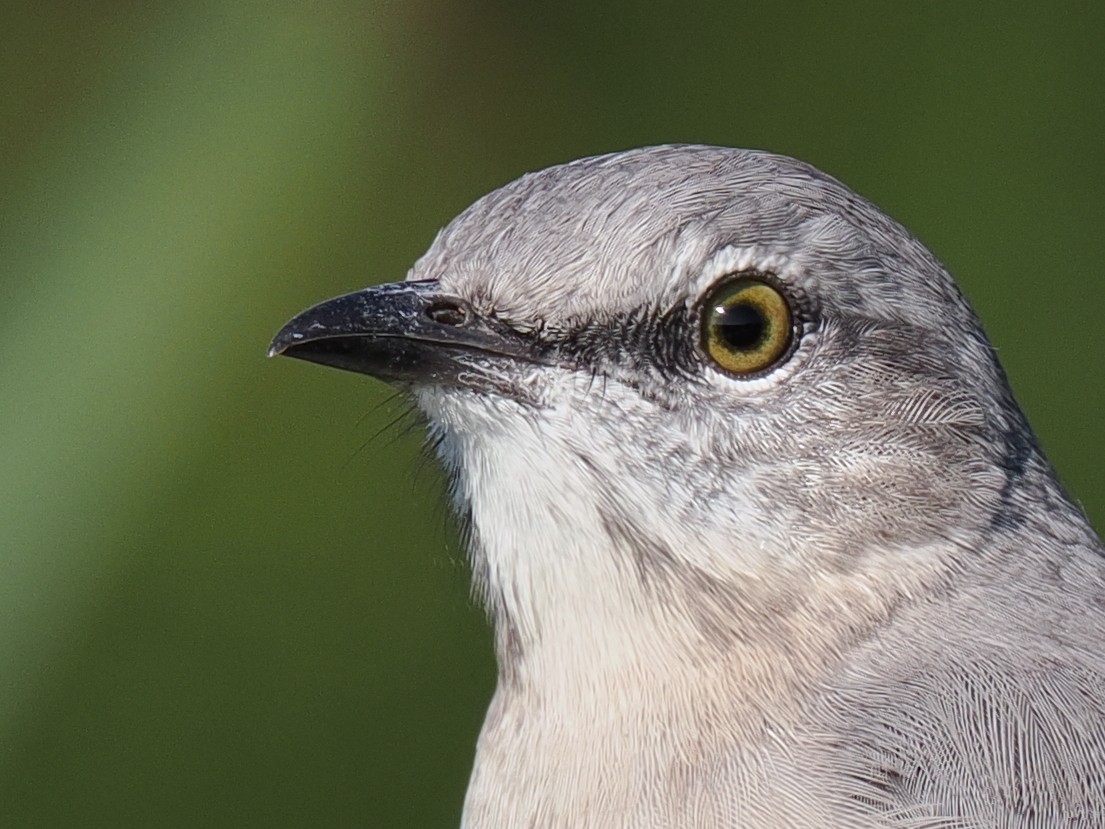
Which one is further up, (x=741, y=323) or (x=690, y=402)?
(x=741, y=323)

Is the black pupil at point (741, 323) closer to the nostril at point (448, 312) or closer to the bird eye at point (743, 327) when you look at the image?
the bird eye at point (743, 327)

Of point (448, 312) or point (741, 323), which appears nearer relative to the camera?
point (741, 323)

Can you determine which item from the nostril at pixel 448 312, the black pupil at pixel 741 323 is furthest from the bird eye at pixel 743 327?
the nostril at pixel 448 312

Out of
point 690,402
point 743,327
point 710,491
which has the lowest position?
point 710,491

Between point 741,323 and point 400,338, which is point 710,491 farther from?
point 400,338

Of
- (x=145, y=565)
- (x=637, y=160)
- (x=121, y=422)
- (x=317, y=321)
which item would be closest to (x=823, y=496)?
(x=637, y=160)

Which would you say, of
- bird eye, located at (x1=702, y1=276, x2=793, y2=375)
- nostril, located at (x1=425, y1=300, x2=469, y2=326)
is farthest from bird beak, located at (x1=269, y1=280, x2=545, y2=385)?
bird eye, located at (x1=702, y1=276, x2=793, y2=375)

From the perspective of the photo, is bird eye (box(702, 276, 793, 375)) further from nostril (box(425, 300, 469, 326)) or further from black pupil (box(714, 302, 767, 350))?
nostril (box(425, 300, 469, 326))

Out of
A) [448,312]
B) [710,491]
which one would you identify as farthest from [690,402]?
[448,312]
